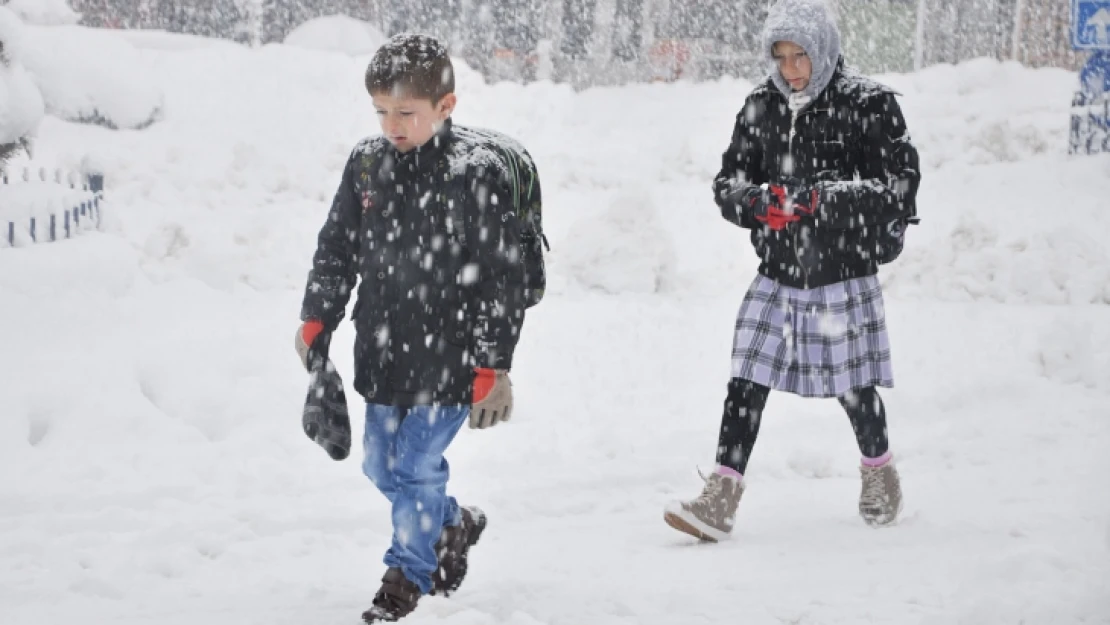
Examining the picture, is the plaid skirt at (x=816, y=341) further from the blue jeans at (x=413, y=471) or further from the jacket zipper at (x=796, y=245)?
the blue jeans at (x=413, y=471)

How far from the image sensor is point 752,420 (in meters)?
4.52

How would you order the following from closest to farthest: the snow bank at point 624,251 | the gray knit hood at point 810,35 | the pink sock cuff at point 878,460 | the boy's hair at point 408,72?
the boy's hair at point 408,72 → the gray knit hood at point 810,35 → the pink sock cuff at point 878,460 → the snow bank at point 624,251

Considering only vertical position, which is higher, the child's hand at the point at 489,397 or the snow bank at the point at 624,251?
the child's hand at the point at 489,397

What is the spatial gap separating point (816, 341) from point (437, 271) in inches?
65.6

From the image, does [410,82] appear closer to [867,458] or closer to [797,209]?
[797,209]

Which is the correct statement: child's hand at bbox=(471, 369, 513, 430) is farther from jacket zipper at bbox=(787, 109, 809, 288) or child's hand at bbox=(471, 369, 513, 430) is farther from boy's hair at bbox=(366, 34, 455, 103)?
jacket zipper at bbox=(787, 109, 809, 288)

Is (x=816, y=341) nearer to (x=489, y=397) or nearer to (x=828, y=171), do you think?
(x=828, y=171)

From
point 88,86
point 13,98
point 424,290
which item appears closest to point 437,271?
point 424,290

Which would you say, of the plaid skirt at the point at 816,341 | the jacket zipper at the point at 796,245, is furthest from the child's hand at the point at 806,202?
the plaid skirt at the point at 816,341

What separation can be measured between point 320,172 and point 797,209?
1143cm

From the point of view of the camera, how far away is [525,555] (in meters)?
4.46

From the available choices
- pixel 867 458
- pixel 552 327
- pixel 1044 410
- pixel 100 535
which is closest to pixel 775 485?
pixel 867 458

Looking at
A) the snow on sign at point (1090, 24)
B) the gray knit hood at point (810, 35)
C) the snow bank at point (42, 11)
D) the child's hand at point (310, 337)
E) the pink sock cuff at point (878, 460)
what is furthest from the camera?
the snow bank at point (42, 11)

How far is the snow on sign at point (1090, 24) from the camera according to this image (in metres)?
14.1
